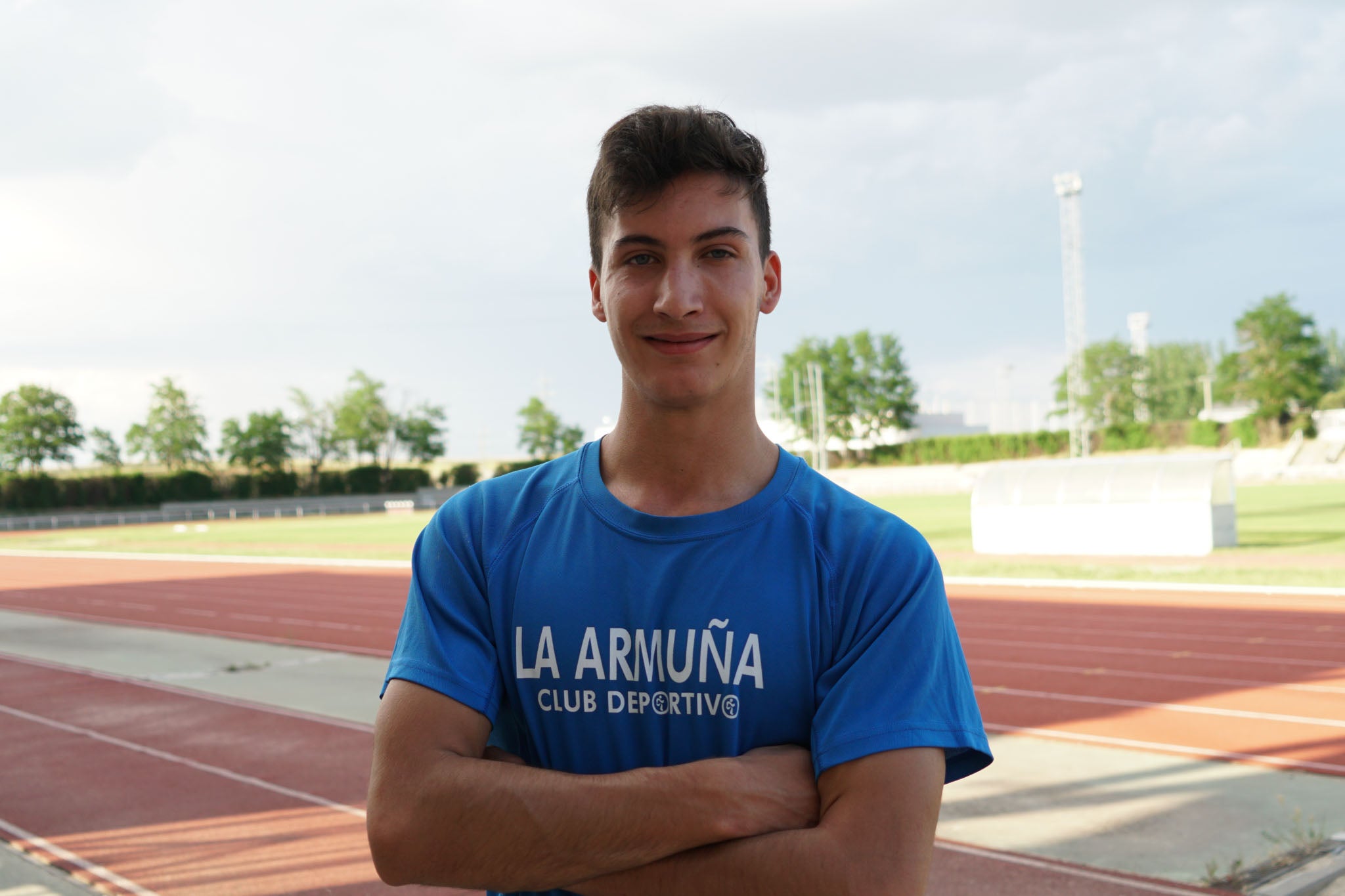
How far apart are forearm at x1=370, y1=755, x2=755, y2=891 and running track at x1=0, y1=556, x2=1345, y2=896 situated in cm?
404

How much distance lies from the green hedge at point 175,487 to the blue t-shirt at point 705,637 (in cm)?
6789

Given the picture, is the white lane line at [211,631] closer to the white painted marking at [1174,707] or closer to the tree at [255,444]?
the white painted marking at [1174,707]

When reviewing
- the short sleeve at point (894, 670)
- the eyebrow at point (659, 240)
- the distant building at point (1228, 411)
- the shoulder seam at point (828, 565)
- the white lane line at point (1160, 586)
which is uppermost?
the distant building at point (1228, 411)

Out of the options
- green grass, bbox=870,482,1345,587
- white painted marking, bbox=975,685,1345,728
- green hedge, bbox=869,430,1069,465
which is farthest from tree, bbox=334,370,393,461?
white painted marking, bbox=975,685,1345,728

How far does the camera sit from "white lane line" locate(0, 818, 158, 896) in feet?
18.4

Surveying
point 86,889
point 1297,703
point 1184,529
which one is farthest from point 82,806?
point 1184,529

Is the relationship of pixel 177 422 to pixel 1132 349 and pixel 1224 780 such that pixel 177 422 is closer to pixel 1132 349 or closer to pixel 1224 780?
pixel 1132 349

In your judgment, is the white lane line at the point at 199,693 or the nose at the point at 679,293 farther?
the white lane line at the point at 199,693

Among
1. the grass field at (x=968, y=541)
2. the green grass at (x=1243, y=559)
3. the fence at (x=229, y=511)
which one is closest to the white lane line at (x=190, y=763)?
the green grass at (x=1243, y=559)

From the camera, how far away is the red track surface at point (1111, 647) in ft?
27.0

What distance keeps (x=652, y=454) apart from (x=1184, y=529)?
68.7ft

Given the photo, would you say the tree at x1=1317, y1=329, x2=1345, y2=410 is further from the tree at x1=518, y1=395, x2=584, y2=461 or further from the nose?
the nose

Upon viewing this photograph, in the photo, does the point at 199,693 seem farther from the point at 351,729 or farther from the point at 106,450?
the point at 106,450

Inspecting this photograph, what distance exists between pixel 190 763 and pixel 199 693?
2962 mm
